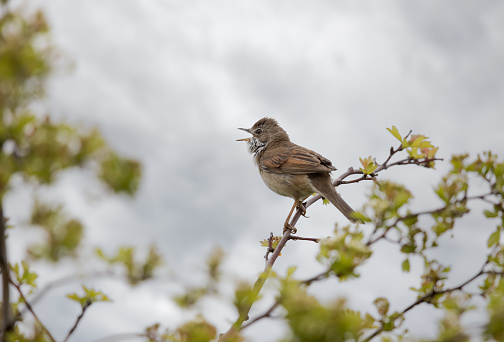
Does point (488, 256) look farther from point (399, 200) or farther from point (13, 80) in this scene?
point (13, 80)

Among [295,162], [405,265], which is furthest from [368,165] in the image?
[295,162]

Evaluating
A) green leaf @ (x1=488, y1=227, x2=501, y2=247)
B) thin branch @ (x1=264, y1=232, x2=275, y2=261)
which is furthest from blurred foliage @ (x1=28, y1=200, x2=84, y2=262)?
green leaf @ (x1=488, y1=227, x2=501, y2=247)

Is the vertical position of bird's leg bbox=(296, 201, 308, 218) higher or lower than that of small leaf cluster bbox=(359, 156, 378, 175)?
higher

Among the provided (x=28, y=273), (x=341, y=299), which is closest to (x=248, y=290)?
(x=341, y=299)

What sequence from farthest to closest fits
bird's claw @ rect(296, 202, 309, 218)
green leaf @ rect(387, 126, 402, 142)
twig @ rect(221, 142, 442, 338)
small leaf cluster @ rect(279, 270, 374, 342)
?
bird's claw @ rect(296, 202, 309, 218), green leaf @ rect(387, 126, 402, 142), twig @ rect(221, 142, 442, 338), small leaf cluster @ rect(279, 270, 374, 342)

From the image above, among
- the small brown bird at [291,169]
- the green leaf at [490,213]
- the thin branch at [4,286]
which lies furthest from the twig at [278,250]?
the thin branch at [4,286]

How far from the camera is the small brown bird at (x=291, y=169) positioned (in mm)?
6145

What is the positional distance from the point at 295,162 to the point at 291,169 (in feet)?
0.53

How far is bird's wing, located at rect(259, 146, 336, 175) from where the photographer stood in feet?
21.7

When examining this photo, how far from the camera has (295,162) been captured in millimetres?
7047

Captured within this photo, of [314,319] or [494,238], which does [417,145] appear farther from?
[314,319]

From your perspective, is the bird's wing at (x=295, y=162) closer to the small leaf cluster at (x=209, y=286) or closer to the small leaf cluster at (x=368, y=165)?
the small leaf cluster at (x=368, y=165)

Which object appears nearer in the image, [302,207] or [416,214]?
[416,214]

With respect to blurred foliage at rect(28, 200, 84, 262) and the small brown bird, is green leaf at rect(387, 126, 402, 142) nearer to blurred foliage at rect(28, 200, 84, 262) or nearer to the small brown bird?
the small brown bird
